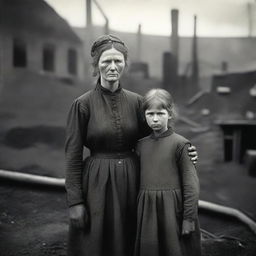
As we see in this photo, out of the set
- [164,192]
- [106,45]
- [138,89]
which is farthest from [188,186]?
[138,89]

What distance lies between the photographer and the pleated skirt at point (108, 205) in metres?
2.22

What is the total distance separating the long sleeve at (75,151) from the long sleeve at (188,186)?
0.60m

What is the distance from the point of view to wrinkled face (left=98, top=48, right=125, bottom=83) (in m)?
2.18

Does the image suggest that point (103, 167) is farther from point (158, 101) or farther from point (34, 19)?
point (34, 19)

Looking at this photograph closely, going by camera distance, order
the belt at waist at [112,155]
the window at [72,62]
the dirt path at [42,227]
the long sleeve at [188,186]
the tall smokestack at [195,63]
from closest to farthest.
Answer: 1. the long sleeve at [188,186]
2. the belt at waist at [112,155]
3. the dirt path at [42,227]
4. the window at [72,62]
5. the tall smokestack at [195,63]

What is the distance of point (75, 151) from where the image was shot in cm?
223

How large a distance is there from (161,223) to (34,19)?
3.11 metres

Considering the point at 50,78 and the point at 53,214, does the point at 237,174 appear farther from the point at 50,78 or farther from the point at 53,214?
the point at 50,78

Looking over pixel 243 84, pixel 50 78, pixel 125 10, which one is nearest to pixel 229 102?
pixel 243 84

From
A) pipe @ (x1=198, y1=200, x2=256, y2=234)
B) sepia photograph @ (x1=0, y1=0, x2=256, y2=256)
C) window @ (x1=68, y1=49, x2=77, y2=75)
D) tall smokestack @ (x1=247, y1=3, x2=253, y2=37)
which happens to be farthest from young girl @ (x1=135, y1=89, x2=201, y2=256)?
tall smokestack @ (x1=247, y1=3, x2=253, y2=37)

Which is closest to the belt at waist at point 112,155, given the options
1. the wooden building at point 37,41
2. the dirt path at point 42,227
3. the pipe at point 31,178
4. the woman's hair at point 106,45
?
the woman's hair at point 106,45

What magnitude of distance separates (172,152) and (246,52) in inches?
112

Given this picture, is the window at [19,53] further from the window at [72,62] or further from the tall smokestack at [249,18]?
the tall smokestack at [249,18]

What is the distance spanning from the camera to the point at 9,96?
439 cm
